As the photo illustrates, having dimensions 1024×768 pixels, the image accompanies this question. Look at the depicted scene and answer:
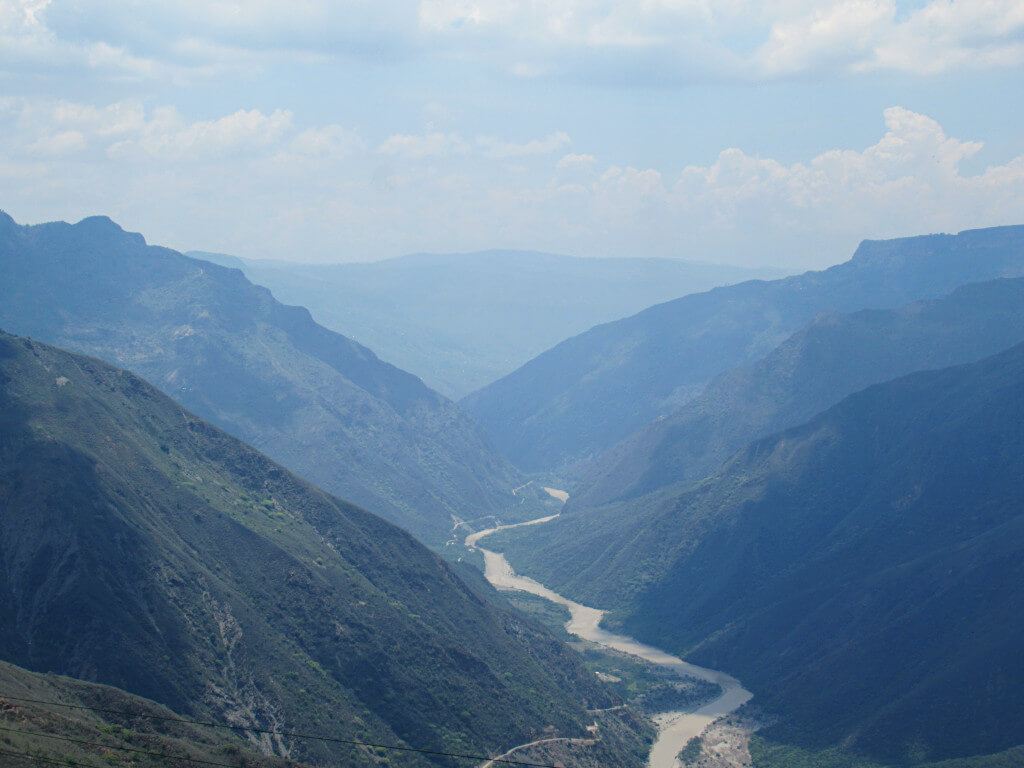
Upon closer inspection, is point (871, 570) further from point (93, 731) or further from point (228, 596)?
point (93, 731)

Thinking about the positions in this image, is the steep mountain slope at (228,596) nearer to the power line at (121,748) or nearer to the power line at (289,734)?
the power line at (289,734)

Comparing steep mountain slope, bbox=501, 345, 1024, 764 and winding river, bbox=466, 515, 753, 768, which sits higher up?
steep mountain slope, bbox=501, 345, 1024, 764

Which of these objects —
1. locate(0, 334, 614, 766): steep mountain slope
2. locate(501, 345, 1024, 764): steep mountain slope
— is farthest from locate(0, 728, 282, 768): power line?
locate(501, 345, 1024, 764): steep mountain slope

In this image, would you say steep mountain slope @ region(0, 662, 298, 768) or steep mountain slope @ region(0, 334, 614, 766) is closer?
steep mountain slope @ region(0, 662, 298, 768)

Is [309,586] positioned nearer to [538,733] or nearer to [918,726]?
[538,733]

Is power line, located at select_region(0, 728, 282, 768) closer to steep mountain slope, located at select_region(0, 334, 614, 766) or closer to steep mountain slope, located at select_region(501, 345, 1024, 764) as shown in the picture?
steep mountain slope, located at select_region(0, 334, 614, 766)


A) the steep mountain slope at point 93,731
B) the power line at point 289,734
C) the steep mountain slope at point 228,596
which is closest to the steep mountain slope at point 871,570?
the steep mountain slope at point 228,596

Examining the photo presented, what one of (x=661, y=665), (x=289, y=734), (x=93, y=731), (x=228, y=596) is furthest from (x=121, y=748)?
(x=661, y=665)
